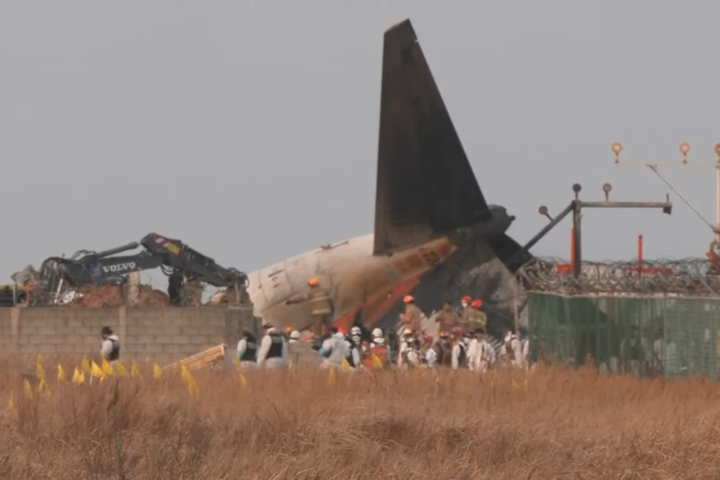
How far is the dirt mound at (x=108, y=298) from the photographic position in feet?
155

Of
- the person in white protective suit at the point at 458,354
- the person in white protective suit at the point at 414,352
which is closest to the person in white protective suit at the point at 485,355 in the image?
the person in white protective suit at the point at 458,354

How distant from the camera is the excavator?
50875 mm

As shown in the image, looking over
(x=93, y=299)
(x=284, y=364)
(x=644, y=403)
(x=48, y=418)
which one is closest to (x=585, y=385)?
(x=644, y=403)

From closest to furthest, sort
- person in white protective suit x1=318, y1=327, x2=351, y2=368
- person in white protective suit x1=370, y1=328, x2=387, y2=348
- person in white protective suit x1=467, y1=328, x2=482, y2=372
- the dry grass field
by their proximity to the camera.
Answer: the dry grass field → person in white protective suit x1=318, y1=327, x2=351, y2=368 → person in white protective suit x1=467, y1=328, x2=482, y2=372 → person in white protective suit x1=370, y1=328, x2=387, y2=348

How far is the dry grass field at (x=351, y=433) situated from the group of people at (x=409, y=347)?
5.70 metres

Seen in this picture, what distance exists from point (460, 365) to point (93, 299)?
15.2 metres

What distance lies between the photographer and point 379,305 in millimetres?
49406

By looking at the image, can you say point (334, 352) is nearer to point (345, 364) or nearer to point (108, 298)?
point (345, 364)

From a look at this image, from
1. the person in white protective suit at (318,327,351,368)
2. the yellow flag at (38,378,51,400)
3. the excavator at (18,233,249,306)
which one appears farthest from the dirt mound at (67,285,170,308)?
the yellow flag at (38,378,51,400)

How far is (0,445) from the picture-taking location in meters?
18.9

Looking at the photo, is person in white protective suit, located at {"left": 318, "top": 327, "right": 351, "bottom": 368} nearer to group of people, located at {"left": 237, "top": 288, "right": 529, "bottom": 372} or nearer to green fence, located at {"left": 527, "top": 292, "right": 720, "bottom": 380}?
group of people, located at {"left": 237, "top": 288, "right": 529, "bottom": 372}

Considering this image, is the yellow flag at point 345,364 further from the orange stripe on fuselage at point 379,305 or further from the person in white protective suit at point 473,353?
the orange stripe on fuselage at point 379,305

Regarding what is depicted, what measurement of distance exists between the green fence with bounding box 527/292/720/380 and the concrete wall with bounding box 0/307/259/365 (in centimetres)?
1139

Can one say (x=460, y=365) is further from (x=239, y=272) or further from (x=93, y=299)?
(x=239, y=272)
